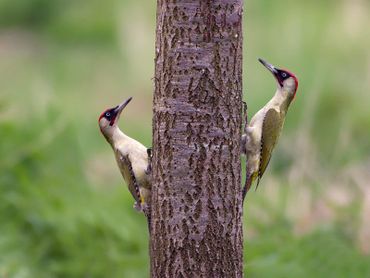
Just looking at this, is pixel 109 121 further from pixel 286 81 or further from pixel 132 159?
pixel 286 81

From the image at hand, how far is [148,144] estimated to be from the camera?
10.4m

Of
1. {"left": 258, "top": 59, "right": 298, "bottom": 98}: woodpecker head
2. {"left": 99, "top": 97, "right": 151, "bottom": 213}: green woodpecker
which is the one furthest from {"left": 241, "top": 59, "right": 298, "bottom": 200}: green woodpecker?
{"left": 99, "top": 97, "right": 151, "bottom": 213}: green woodpecker

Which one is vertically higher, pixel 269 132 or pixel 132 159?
pixel 269 132

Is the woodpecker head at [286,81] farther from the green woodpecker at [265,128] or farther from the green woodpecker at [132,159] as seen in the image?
the green woodpecker at [132,159]

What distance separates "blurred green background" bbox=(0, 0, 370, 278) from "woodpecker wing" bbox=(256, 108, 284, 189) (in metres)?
1.24

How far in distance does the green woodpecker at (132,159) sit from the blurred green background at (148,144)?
1451mm

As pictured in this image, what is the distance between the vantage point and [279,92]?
5.86 meters

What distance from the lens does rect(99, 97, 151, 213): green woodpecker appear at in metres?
5.59

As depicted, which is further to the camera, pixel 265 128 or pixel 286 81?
pixel 286 81

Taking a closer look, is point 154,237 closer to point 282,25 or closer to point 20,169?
point 20,169

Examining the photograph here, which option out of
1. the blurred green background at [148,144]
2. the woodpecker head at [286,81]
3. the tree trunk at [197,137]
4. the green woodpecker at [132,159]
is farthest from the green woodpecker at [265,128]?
the blurred green background at [148,144]

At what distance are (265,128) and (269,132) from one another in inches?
2.1

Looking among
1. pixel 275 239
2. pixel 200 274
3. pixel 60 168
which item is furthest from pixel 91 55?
pixel 200 274

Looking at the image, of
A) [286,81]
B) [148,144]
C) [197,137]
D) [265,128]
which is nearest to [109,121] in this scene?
[265,128]
